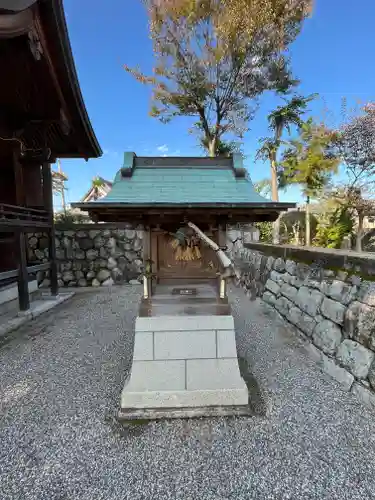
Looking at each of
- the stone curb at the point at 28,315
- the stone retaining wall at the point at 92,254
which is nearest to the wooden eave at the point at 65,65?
the stone retaining wall at the point at 92,254

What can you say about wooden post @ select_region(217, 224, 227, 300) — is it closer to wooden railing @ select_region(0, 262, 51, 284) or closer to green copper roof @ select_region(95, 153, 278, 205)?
green copper roof @ select_region(95, 153, 278, 205)

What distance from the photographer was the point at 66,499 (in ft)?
5.66

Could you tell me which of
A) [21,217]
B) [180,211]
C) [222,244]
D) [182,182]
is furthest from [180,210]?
[21,217]

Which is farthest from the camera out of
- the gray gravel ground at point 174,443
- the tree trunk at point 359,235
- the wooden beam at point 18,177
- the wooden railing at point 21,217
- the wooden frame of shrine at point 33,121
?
the tree trunk at point 359,235

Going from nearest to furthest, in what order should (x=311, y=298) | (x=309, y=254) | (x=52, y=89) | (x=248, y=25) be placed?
(x=311, y=298)
(x=309, y=254)
(x=52, y=89)
(x=248, y=25)

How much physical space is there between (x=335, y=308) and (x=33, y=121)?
259 inches

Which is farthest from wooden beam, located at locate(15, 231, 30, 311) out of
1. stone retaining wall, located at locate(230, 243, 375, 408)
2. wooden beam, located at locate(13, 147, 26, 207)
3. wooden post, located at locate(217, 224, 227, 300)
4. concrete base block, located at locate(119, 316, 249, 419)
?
stone retaining wall, located at locate(230, 243, 375, 408)

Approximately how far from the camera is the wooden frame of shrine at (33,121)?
3570mm

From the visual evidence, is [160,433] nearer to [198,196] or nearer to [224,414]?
[224,414]

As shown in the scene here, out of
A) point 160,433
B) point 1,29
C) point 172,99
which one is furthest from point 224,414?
point 172,99

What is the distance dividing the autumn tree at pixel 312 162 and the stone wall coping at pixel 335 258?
7.08 m

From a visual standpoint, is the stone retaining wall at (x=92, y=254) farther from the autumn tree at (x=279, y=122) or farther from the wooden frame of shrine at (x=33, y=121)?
the autumn tree at (x=279, y=122)

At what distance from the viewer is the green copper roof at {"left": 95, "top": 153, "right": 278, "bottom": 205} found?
2499 mm

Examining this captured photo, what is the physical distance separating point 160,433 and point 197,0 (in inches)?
617
